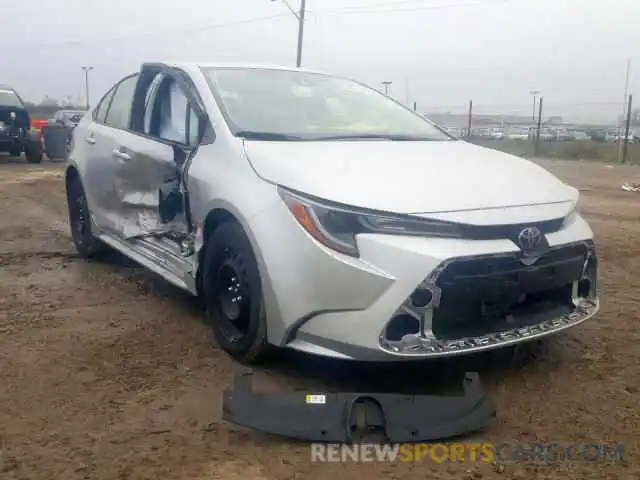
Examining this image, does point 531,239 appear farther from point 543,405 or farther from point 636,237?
point 636,237

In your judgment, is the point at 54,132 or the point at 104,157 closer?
the point at 104,157

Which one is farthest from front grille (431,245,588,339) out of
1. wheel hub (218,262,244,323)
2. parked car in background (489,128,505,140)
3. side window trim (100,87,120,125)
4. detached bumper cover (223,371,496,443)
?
parked car in background (489,128,505,140)

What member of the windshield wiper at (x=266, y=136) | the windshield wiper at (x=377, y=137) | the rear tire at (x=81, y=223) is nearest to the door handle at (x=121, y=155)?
Result: the rear tire at (x=81, y=223)

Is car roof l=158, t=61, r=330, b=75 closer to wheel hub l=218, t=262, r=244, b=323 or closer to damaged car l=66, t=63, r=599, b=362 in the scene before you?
damaged car l=66, t=63, r=599, b=362

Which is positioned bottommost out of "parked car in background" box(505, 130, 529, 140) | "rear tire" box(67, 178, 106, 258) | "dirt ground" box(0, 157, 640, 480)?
"parked car in background" box(505, 130, 529, 140)

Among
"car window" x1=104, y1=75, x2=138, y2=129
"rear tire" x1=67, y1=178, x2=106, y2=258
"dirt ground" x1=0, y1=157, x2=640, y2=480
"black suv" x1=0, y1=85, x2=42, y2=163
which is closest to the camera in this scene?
"dirt ground" x1=0, y1=157, x2=640, y2=480

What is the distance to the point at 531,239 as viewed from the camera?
3127 mm

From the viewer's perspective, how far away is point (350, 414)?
9.18 feet

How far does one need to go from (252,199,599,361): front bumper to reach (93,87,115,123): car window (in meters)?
2.73

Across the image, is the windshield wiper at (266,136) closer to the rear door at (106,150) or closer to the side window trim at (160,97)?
the side window trim at (160,97)

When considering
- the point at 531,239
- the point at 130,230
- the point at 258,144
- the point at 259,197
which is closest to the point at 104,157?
the point at 130,230

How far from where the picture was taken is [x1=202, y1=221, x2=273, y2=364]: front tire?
10.8 feet

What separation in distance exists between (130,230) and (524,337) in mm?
2638

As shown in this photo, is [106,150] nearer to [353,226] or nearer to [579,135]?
[353,226]
